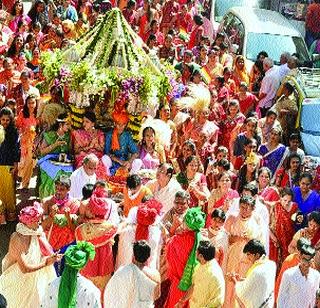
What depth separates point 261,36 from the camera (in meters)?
16.5

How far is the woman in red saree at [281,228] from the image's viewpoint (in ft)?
31.0

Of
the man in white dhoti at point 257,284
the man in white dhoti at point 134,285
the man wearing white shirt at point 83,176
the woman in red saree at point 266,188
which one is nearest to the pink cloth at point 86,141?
the man wearing white shirt at point 83,176

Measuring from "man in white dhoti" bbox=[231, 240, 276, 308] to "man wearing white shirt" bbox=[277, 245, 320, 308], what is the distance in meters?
0.28

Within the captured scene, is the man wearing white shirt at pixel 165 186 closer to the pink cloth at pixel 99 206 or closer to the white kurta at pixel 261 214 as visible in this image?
the white kurta at pixel 261 214

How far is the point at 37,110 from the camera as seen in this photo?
12094 millimetres

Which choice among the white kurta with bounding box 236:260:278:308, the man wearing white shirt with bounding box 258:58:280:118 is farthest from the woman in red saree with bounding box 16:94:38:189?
the white kurta with bounding box 236:260:278:308

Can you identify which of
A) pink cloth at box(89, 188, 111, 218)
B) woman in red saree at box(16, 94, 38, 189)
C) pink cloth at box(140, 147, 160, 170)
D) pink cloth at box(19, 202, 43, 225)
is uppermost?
pink cloth at box(19, 202, 43, 225)

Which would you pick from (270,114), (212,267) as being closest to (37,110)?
(270,114)

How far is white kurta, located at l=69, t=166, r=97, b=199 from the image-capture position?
32.9 ft

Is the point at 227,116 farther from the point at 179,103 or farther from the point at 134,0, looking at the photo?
the point at 134,0

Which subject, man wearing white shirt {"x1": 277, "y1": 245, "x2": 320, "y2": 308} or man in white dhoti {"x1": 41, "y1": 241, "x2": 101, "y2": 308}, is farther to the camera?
man wearing white shirt {"x1": 277, "y1": 245, "x2": 320, "y2": 308}

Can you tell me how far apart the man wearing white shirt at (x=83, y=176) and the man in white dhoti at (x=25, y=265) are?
6.43 feet

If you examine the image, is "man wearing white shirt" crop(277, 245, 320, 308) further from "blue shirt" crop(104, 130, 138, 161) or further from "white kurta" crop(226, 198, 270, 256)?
"blue shirt" crop(104, 130, 138, 161)

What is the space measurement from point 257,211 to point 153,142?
2.32m
